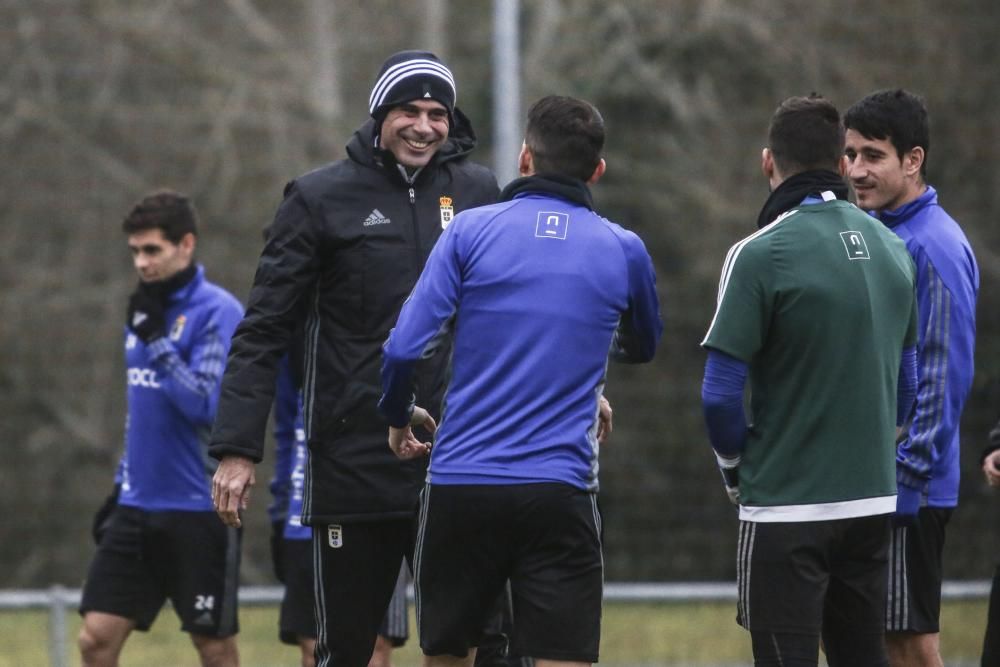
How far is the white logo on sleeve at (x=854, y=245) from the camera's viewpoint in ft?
15.3

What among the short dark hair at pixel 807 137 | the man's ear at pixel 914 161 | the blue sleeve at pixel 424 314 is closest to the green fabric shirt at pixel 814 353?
the short dark hair at pixel 807 137

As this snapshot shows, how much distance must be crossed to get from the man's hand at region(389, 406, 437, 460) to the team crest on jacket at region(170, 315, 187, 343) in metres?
2.25

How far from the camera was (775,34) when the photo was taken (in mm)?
11273

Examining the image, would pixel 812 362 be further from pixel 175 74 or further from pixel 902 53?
pixel 175 74

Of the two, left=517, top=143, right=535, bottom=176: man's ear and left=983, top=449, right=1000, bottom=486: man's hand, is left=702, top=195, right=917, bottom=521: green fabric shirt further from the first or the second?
left=983, top=449, right=1000, bottom=486: man's hand

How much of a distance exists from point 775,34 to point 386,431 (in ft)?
22.3

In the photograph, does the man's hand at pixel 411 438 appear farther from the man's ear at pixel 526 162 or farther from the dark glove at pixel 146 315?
the dark glove at pixel 146 315

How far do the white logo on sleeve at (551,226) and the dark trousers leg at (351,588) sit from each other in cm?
108

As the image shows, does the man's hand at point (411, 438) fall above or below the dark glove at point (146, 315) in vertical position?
below

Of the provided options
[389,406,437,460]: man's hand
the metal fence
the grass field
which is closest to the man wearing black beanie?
[389,406,437,460]: man's hand

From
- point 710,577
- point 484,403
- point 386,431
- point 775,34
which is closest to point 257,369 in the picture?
point 386,431

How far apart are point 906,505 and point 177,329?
312 cm

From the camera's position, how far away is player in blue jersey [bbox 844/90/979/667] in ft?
17.3

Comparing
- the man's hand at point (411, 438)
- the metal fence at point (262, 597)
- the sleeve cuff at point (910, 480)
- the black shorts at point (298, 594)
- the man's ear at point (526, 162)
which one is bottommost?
the metal fence at point (262, 597)
